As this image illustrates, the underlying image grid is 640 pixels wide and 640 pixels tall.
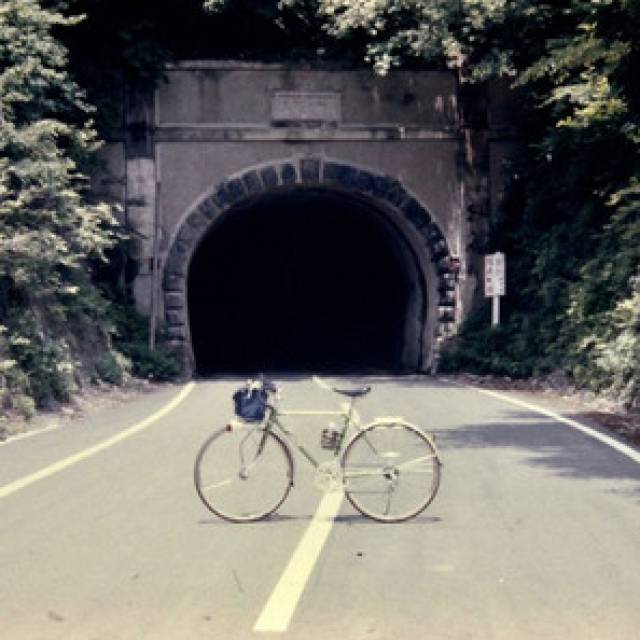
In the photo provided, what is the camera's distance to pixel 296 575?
6691 millimetres

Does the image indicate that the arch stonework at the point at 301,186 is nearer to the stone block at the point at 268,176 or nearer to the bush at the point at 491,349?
the stone block at the point at 268,176

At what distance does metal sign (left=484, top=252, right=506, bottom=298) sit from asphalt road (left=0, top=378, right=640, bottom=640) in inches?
508

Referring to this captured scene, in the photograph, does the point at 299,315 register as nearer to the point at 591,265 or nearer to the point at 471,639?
the point at 591,265

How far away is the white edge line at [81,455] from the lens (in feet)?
32.3

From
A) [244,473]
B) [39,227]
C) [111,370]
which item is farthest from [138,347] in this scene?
[244,473]

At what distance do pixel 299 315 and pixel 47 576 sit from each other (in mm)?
33848

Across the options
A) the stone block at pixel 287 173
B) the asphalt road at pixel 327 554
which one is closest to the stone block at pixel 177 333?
the stone block at pixel 287 173

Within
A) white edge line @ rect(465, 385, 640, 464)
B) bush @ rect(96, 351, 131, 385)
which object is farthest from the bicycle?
bush @ rect(96, 351, 131, 385)

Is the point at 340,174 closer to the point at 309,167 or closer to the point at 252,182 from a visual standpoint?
the point at 309,167

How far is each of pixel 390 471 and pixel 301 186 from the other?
1853 cm

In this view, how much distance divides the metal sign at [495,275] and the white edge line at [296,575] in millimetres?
16450

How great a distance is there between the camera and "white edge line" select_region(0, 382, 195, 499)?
986cm

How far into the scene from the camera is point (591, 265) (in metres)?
20.4

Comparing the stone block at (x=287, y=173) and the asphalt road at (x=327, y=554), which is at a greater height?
the stone block at (x=287, y=173)
